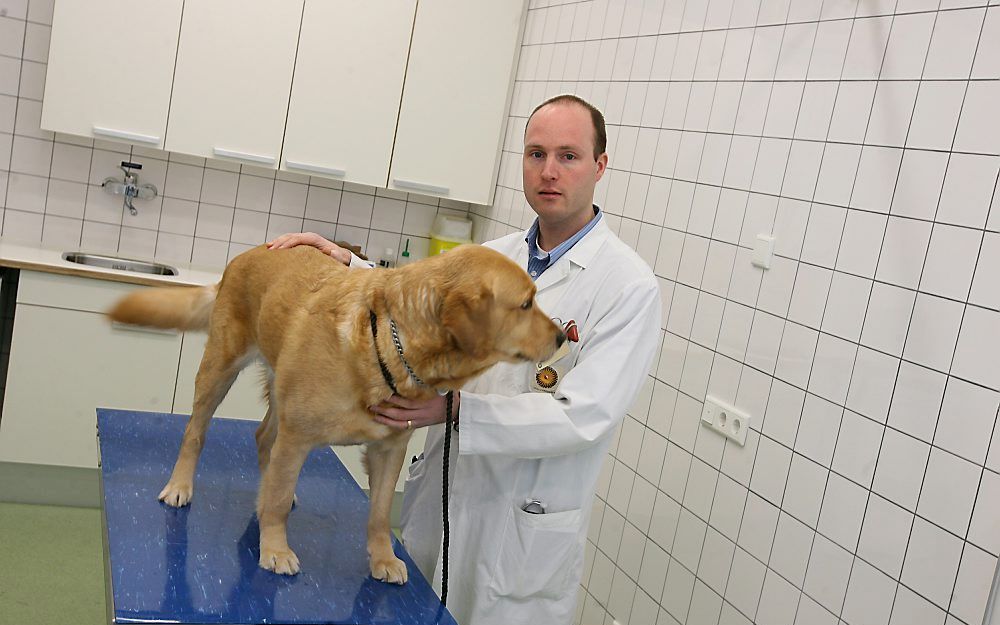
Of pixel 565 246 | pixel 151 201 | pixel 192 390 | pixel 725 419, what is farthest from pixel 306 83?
pixel 725 419

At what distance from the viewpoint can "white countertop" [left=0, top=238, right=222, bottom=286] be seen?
3.81 m

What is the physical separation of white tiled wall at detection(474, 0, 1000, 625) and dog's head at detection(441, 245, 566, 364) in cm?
91

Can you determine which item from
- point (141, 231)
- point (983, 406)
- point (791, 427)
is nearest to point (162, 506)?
point (791, 427)

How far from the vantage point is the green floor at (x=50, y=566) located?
10.8 feet

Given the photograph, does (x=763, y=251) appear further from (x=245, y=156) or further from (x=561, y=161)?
(x=245, y=156)

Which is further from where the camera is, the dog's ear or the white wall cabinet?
the white wall cabinet

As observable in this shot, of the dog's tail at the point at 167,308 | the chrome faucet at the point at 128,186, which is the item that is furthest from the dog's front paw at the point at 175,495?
the chrome faucet at the point at 128,186

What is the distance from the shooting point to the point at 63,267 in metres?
3.83

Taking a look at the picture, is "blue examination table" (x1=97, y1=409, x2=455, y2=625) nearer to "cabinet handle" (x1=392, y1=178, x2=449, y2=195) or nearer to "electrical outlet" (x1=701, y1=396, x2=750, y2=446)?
"electrical outlet" (x1=701, y1=396, x2=750, y2=446)

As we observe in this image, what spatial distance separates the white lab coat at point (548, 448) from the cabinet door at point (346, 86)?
2.16 m

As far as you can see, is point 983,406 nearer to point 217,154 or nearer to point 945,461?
point 945,461

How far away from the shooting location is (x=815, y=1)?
8.54ft

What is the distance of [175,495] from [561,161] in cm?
112

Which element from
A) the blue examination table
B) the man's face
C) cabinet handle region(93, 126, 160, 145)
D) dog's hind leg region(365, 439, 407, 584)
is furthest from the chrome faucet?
dog's hind leg region(365, 439, 407, 584)
